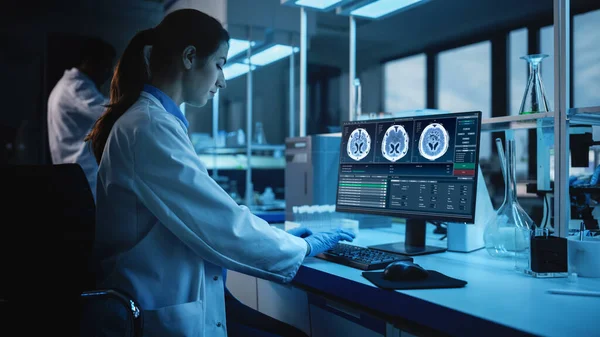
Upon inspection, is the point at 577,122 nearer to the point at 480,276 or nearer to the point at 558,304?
the point at 480,276

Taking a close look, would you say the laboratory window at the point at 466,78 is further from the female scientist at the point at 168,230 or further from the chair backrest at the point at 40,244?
the chair backrest at the point at 40,244

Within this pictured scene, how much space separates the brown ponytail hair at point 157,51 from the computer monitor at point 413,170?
652mm

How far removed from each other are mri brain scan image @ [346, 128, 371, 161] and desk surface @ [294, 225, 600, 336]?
0.46 m

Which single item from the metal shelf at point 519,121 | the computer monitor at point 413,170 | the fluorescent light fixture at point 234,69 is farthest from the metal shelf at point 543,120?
the fluorescent light fixture at point 234,69

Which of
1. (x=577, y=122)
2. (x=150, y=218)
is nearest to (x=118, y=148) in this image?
(x=150, y=218)

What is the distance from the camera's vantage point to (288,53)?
3.80 metres

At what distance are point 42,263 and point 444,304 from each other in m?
0.87

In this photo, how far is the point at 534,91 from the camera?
5.17 feet

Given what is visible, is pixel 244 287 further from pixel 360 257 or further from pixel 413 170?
pixel 413 170

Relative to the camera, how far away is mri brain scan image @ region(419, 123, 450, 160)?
A: 59.6 inches

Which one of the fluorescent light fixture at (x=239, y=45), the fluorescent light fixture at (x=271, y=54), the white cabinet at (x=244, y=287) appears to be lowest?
the white cabinet at (x=244, y=287)

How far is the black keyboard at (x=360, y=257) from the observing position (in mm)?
1321

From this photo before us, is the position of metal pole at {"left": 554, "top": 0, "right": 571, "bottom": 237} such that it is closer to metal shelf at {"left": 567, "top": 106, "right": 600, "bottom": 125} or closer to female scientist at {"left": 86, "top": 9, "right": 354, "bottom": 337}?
metal shelf at {"left": 567, "top": 106, "right": 600, "bottom": 125}

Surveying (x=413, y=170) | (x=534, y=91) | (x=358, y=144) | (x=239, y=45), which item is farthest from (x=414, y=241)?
(x=239, y=45)
